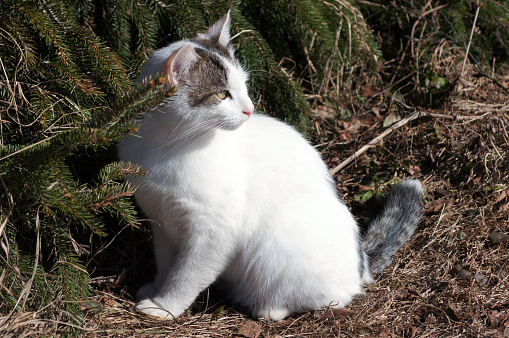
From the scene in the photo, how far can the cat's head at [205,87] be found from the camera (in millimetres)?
2021

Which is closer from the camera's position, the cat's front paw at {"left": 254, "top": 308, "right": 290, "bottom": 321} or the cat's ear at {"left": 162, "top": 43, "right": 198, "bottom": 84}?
the cat's ear at {"left": 162, "top": 43, "right": 198, "bottom": 84}

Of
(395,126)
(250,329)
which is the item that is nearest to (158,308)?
(250,329)

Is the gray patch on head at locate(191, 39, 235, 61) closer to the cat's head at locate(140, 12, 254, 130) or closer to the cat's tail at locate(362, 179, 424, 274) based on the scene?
the cat's head at locate(140, 12, 254, 130)

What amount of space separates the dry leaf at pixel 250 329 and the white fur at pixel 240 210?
0.31 feet

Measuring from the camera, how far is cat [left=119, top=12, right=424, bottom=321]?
82.7 inches

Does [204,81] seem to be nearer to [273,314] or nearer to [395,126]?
[273,314]

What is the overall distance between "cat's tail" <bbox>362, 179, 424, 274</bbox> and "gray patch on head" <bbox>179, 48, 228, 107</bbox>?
→ 1.29m

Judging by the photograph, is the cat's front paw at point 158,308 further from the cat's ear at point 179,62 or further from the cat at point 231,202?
the cat's ear at point 179,62

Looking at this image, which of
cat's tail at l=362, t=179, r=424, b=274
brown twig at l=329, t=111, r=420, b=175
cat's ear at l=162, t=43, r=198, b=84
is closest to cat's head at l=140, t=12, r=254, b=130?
cat's ear at l=162, t=43, r=198, b=84

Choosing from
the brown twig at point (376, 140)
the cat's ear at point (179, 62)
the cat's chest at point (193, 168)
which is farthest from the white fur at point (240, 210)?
the brown twig at point (376, 140)

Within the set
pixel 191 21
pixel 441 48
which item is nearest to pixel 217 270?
pixel 191 21

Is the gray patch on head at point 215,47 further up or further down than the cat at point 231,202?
further up

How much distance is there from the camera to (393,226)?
2713mm

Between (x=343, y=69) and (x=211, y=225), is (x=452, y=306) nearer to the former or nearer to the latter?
(x=211, y=225)
